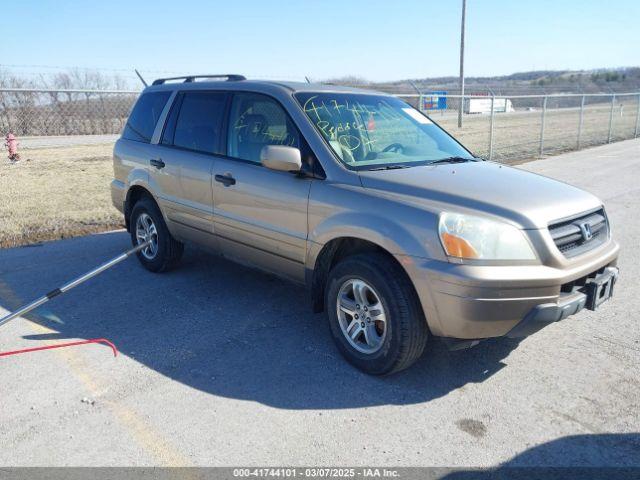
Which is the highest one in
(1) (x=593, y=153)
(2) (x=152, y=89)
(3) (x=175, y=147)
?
(2) (x=152, y=89)

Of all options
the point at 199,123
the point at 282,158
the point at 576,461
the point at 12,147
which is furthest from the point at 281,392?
the point at 12,147

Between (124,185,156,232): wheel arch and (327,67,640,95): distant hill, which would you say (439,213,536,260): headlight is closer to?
(124,185,156,232): wheel arch

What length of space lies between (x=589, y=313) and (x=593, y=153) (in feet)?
43.9

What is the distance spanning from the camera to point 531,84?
82625 millimetres

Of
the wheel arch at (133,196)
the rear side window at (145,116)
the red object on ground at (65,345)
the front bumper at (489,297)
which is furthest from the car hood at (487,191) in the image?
the wheel arch at (133,196)

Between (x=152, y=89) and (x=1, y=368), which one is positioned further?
(x=152, y=89)

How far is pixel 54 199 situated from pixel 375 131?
7.25 m

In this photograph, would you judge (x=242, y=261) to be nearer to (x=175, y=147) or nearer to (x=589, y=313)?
(x=175, y=147)

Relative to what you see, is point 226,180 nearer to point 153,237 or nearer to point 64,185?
point 153,237

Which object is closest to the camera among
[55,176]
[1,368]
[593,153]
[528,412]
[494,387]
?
[528,412]

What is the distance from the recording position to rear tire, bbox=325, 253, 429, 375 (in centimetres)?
326

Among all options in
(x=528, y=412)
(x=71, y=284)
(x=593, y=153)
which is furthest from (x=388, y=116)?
(x=593, y=153)

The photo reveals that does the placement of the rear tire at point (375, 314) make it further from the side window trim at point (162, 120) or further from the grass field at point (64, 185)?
the grass field at point (64, 185)

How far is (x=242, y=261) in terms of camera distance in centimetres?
456
